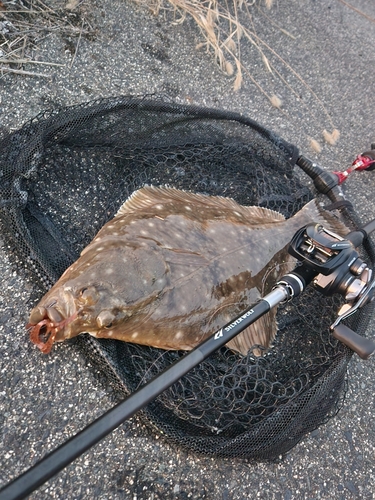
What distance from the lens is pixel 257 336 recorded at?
2.81 m

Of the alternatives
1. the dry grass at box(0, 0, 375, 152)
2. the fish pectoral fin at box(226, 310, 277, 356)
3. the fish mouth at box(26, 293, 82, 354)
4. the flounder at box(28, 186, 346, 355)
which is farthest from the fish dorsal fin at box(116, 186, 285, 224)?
the dry grass at box(0, 0, 375, 152)

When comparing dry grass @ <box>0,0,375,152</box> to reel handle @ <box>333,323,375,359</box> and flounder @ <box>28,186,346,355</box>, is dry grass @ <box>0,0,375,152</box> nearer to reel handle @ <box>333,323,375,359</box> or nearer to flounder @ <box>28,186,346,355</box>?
flounder @ <box>28,186,346,355</box>

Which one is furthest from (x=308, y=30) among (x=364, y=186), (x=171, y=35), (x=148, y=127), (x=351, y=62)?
(x=148, y=127)

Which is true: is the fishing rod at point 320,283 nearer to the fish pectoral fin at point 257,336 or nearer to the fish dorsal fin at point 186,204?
the fish pectoral fin at point 257,336

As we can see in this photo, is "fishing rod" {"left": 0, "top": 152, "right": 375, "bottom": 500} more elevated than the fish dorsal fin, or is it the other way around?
"fishing rod" {"left": 0, "top": 152, "right": 375, "bottom": 500}

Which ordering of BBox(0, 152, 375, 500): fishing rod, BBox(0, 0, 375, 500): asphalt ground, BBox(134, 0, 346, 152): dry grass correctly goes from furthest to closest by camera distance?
1. BBox(134, 0, 346, 152): dry grass
2. BBox(0, 0, 375, 500): asphalt ground
3. BBox(0, 152, 375, 500): fishing rod

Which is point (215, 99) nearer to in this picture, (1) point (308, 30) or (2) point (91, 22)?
(2) point (91, 22)

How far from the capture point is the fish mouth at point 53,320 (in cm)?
214

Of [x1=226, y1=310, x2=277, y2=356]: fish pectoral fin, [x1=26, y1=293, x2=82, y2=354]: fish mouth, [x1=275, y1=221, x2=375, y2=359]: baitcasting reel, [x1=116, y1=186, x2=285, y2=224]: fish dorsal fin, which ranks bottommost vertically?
[x1=26, y1=293, x2=82, y2=354]: fish mouth

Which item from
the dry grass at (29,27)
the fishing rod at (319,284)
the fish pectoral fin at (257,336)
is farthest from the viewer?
the dry grass at (29,27)

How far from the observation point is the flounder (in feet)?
7.41

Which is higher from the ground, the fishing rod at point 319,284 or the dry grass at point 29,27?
the fishing rod at point 319,284

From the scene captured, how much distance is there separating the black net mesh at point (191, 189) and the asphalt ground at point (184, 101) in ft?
0.81

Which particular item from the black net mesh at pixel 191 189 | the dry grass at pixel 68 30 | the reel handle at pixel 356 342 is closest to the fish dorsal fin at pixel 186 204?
the black net mesh at pixel 191 189
